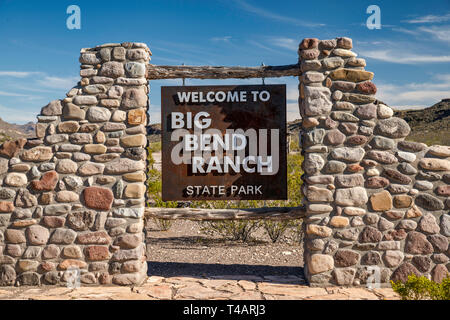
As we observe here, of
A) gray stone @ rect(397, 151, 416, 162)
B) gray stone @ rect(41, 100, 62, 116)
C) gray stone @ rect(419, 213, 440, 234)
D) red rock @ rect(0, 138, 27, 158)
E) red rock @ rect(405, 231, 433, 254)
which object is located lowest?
red rock @ rect(405, 231, 433, 254)

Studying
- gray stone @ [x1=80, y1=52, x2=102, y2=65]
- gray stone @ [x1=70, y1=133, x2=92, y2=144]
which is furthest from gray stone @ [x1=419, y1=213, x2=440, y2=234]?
gray stone @ [x1=80, y1=52, x2=102, y2=65]

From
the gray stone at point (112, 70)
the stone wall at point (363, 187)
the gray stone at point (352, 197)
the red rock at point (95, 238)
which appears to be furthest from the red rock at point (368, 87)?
the red rock at point (95, 238)

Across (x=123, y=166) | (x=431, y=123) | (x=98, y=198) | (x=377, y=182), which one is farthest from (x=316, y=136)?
(x=431, y=123)

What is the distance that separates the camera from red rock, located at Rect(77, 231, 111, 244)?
5477 millimetres

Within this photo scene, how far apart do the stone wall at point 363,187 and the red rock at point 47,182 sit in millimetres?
3291

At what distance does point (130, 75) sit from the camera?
220 inches

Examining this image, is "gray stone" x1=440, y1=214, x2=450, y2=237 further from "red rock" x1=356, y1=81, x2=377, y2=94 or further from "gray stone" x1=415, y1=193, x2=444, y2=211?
"red rock" x1=356, y1=81, x2=377, y2=94

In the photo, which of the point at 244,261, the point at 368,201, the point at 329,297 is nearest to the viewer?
the point at 329,297

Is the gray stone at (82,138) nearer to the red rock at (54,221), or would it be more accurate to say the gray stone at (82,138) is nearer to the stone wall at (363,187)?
the red rock at (54,221)

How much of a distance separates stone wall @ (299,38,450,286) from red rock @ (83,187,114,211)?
2586mm

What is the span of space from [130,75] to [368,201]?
3.50m

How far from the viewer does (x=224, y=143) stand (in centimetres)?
582

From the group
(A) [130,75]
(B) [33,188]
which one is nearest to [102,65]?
(A) [130,75]

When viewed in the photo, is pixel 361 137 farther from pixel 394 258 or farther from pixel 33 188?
pixel 33 188
